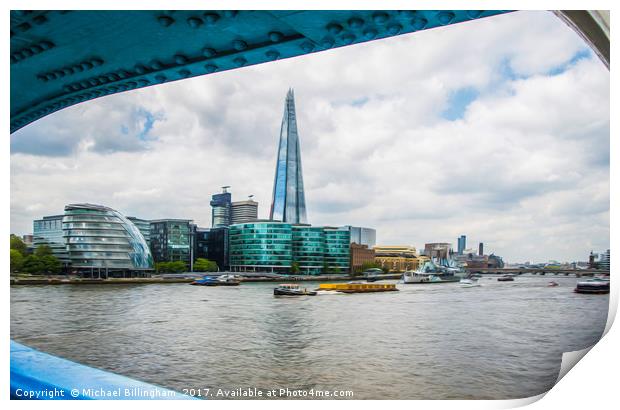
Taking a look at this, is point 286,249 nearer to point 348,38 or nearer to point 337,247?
point 337,247

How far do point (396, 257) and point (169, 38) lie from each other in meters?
6.20

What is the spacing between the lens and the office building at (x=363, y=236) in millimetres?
7020

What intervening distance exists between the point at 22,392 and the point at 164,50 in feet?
7.39

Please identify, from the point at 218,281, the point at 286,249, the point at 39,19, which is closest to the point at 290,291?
the point at 286,249

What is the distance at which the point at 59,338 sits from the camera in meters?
9.67

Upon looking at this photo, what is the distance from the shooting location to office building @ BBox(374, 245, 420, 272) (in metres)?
7.06

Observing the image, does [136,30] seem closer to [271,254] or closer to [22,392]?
[22,392]

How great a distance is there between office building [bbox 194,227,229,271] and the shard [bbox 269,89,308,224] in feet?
8.89

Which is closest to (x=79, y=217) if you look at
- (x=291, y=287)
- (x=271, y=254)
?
(x=271, y=254)

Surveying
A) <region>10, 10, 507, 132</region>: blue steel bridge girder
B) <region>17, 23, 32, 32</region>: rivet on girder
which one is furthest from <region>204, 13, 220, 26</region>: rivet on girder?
<region>17, 23, 32, 32</region>: rivet on girder

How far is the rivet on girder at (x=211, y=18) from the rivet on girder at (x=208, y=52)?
0.93ft

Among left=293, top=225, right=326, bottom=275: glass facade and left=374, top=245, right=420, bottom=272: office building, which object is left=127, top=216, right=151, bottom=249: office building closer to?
left=293, top=225, right=326, bottom=275: glass facade

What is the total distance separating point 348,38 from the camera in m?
2.18

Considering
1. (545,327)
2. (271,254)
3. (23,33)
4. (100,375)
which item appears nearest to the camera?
(23,33)
